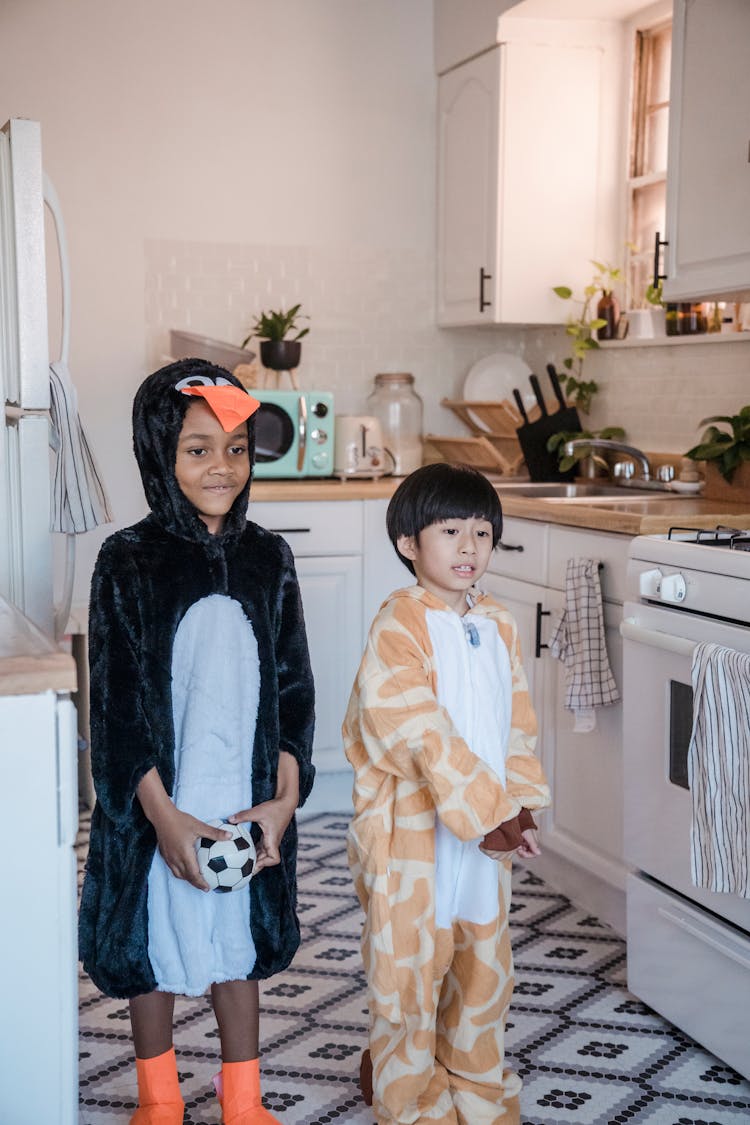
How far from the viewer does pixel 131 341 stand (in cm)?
401

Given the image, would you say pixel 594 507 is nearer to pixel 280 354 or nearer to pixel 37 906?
pixel 280 354

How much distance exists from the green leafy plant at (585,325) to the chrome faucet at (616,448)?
0.32 meters

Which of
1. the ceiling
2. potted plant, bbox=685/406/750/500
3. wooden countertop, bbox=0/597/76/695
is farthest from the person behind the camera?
the ceiling

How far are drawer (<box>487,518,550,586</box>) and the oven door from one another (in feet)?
2.05

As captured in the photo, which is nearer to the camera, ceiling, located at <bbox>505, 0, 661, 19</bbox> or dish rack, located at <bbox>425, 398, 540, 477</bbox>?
ceiling, located at <bbox>505, 0, 661, 19</bbox>

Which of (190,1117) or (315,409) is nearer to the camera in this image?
(190,1117)

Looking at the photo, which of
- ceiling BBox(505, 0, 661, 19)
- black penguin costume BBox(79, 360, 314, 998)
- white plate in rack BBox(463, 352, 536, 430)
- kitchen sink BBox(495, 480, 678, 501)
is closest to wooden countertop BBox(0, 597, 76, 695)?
black penguin costume BBox(79, 360, 314, 998)

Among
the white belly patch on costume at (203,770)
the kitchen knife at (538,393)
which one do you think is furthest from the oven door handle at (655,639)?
the kitchen knife at (538,393)

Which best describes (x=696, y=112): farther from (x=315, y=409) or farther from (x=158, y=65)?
(x=158, y=65)

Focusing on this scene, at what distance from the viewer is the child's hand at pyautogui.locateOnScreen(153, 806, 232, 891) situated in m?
1.67

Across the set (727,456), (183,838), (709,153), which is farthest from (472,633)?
(709,153)

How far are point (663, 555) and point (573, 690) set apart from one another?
1.83 ft

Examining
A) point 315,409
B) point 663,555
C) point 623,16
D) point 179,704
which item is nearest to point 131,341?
point 315,409

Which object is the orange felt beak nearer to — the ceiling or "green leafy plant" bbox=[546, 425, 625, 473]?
"green leafy plant" bbox=[546, 425, 625, 473]
